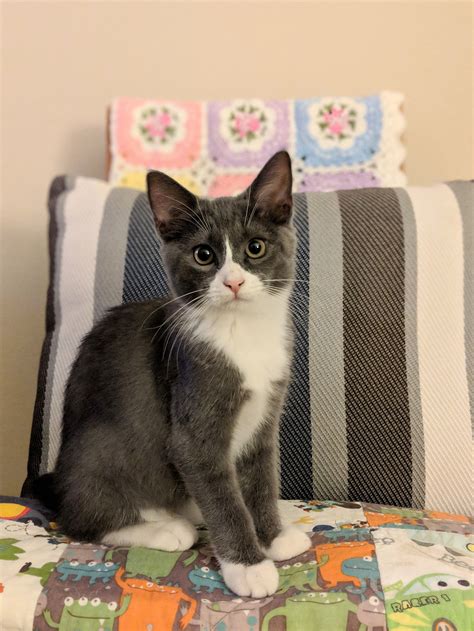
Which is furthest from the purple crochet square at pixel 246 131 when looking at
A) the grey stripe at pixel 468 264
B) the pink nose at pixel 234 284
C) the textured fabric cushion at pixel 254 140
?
the pink nose at pixel 234 284

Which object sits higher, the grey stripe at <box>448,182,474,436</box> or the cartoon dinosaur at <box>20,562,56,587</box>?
the grey stripe at <box>448,182,474,436</box>

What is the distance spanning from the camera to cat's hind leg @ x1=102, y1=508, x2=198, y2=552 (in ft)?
3.05

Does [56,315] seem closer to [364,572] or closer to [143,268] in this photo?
[143,268]

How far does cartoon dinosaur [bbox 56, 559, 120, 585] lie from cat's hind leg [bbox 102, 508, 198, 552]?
79 millimetres

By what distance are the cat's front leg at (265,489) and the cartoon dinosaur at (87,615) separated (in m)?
0.27

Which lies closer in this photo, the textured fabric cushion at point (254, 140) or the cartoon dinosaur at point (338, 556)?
the cartoon dinosaur at point (338, 556)

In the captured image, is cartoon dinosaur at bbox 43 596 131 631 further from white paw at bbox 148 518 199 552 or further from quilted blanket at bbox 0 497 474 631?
white paw at bbox 148 518 199 552

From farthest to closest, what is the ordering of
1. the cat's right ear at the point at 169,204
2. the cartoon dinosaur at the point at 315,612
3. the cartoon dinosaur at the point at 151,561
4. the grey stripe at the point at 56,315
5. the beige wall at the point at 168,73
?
the beige wall at the point at 168,73, the grey stripe at the point at 56,315, the cat's right ear at the point at 169,204, the cartoon dinosaur at the point at 151,561, the cartoon dinosaur at the point at 315,612

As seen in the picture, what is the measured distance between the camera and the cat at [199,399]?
91 centimetres

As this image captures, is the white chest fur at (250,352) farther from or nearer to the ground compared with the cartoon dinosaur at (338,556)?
farther from the ground

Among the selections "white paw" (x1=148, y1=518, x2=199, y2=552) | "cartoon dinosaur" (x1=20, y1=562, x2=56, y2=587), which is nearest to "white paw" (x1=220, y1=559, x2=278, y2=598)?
"white paw" (x1=148, y1=518, x2=199, y2=552)

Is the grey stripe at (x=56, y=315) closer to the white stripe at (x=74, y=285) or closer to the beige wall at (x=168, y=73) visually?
the white stripe at (x=74, y=285)

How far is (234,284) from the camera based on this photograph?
2.87ft

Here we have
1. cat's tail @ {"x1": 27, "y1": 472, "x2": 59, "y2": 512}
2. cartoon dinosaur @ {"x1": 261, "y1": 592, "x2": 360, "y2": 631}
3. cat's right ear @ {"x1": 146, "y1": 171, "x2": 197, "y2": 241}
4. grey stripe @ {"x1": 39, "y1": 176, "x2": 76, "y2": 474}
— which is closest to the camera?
cartoon dinosaur @ {"x1": 261, "y1": 592, "x2": 360, "y2": 631}
